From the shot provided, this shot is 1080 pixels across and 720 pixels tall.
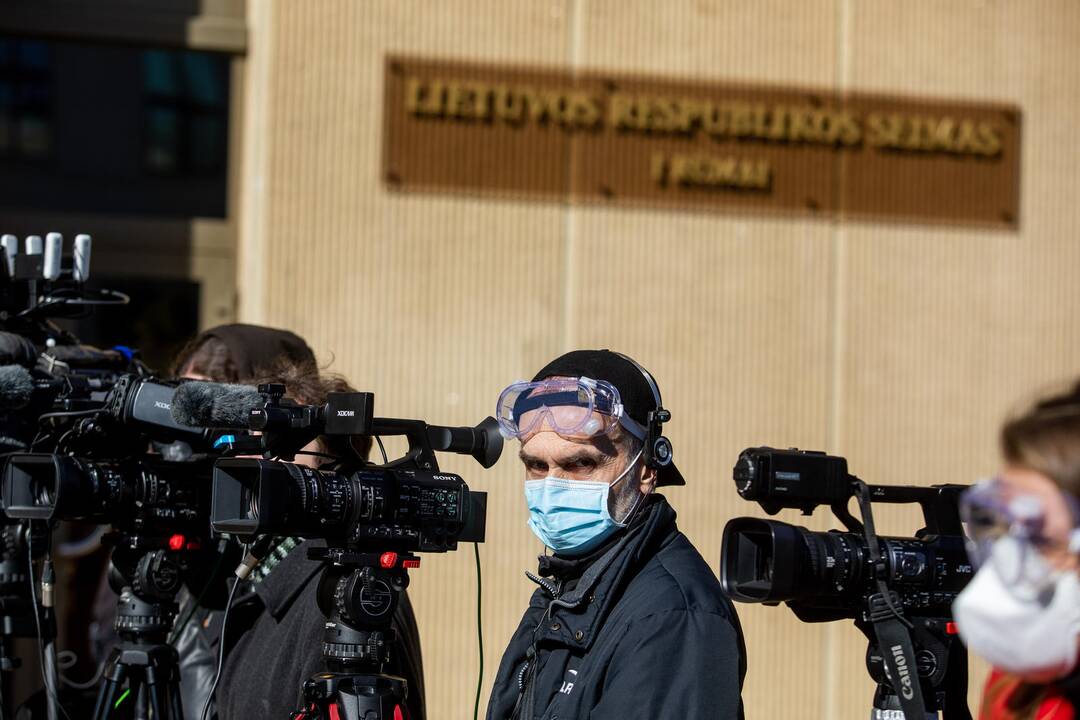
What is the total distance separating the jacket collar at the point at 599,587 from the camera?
2678 millimetres

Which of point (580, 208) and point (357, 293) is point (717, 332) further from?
point (357, 293)

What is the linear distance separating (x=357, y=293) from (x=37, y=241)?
246cm

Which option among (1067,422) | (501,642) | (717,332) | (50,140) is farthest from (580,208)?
(1067,422)

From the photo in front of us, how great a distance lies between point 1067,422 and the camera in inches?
70.3

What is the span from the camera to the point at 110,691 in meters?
3.40

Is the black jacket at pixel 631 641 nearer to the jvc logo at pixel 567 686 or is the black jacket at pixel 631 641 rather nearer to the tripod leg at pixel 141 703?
the jvc logo at pixel 567 686

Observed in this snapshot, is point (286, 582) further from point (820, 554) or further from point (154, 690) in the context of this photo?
point (820, 554)

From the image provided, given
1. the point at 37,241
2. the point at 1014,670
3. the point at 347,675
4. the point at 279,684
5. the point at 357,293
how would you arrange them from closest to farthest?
the point at 1014,670 < the point at 347,675 < the point at 279,684 < the point at 37,241 < the point at 357,293

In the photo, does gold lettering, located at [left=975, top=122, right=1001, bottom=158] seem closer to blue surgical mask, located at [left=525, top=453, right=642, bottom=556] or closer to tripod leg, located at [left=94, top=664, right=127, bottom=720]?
blue surgical mask, located at [left=525, top=453, right=642, bottom=556]

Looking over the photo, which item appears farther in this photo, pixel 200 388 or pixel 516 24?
pixel 516 24

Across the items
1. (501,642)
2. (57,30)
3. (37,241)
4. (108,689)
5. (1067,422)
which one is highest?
(57,30)

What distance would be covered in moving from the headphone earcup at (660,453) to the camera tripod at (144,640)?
1292 millimetres

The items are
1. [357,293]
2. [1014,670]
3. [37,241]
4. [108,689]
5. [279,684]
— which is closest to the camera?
[1014,670]

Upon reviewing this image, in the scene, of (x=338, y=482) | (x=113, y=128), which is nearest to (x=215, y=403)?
(x=338, y=482)
